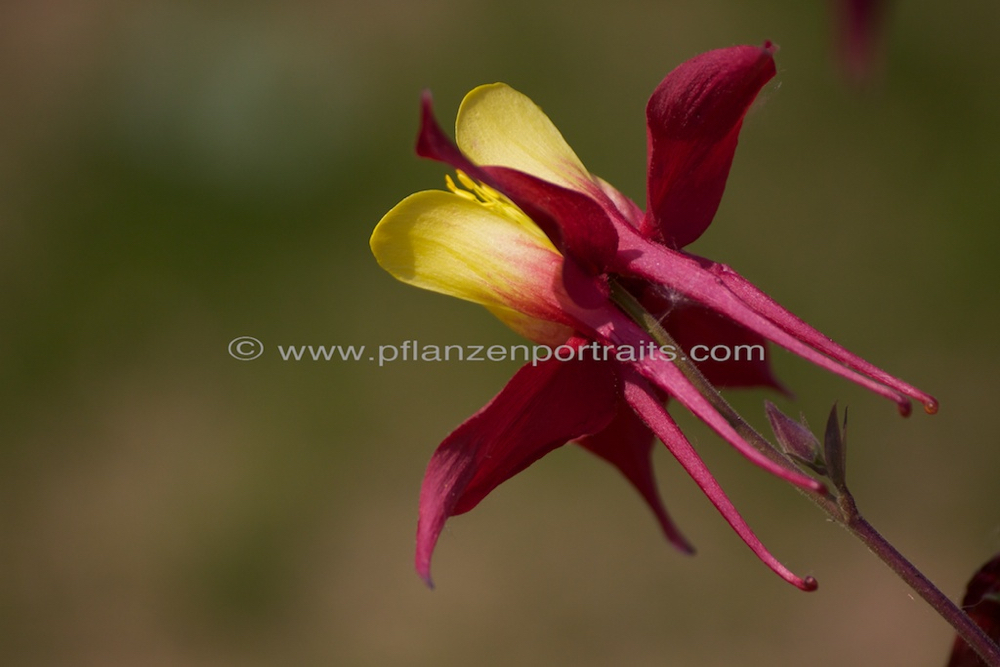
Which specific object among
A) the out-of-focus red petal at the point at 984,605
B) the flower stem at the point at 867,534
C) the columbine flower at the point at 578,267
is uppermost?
the columbine flower at the point at 578,267

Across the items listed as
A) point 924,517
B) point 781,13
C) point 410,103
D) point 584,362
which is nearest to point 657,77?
point 781,13

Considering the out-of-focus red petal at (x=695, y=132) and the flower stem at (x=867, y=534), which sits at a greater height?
the out-of-focus red petal at (x=695, y=132)

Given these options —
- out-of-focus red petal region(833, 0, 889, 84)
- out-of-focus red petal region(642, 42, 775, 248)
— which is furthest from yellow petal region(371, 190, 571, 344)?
out-of-focus red petal region(833, 0, 889, 84)
